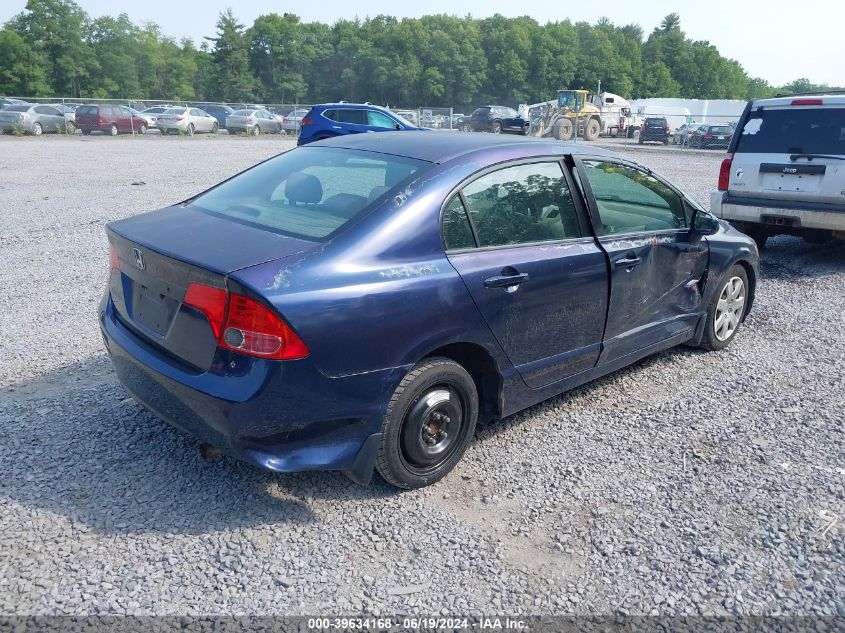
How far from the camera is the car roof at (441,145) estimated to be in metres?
3.62

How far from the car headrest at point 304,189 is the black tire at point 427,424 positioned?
41.0 inches

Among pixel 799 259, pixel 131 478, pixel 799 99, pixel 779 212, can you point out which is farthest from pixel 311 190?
pixel 799 259

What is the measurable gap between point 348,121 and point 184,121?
754 inches

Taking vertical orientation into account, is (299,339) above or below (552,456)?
above

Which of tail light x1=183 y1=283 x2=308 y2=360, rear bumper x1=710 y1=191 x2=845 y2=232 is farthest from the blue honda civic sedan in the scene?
rear bumper x1=710 y1=191 x2=845 y2=232

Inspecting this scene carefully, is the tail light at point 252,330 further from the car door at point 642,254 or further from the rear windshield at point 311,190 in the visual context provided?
the car door at point 642,254

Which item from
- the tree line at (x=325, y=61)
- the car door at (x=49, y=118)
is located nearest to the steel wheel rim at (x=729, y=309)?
the car door at (x=49, y=118)

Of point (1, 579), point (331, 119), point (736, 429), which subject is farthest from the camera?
point (331, 119)

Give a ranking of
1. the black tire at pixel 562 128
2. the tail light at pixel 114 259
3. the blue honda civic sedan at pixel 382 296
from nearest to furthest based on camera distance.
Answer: the blue honda civic sedan at pixel 382 296
the tail light at pixel 114 259
the black tire at pixel 562 128

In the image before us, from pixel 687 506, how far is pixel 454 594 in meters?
1.32

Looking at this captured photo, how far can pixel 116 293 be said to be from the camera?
3.50 meters

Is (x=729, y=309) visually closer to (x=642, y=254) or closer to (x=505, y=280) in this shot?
(x=642, y=254)

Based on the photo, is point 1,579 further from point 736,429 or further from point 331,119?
point 331,119

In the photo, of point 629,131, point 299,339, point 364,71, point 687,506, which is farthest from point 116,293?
point 364,71
